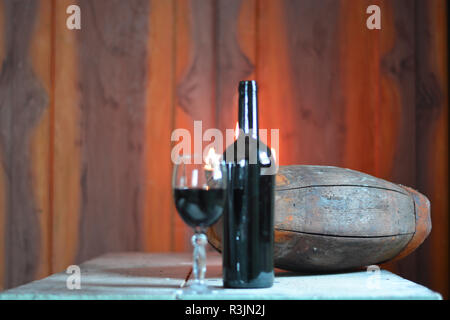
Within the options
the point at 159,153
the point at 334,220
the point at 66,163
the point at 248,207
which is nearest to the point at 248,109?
the point at 248,207

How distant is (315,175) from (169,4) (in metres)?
0.85

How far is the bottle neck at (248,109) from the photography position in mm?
903

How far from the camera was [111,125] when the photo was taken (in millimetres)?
1641

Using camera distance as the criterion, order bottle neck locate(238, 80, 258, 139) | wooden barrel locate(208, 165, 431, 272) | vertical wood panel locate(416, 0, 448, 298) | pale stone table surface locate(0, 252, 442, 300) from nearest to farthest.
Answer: pale stone table surface locate(0, 252, 442, 300), bottle neck locate(238, 80, 258, 139), wooden barrel locate(208, 165, 431, 272), vertical wood panel locate(416, 0, 448, 298)

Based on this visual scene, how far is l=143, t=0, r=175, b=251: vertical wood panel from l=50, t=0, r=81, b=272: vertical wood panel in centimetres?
20

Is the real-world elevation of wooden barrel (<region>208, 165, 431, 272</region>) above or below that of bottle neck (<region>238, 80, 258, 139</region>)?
below

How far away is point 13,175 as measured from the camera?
1.62 metres

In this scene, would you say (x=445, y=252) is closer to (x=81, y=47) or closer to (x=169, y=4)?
(x=169, y=4)

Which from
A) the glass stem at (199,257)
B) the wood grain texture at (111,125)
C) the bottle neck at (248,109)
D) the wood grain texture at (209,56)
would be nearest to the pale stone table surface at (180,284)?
the glass stem at (199,257)

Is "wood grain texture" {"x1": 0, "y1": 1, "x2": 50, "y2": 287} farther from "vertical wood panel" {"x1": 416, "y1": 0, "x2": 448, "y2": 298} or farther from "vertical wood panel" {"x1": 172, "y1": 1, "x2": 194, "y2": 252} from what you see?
"vertical wood panel" {"x1": 416, "y1": 0, "x2": 448, "y2": 298}

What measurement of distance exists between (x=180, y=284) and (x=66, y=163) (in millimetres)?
829

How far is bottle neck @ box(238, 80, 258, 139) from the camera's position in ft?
2.96

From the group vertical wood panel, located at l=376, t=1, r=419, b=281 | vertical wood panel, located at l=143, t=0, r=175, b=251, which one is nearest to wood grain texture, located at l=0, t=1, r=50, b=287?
vertical wood panel, located at l=143, t=0, r=175, b=251
